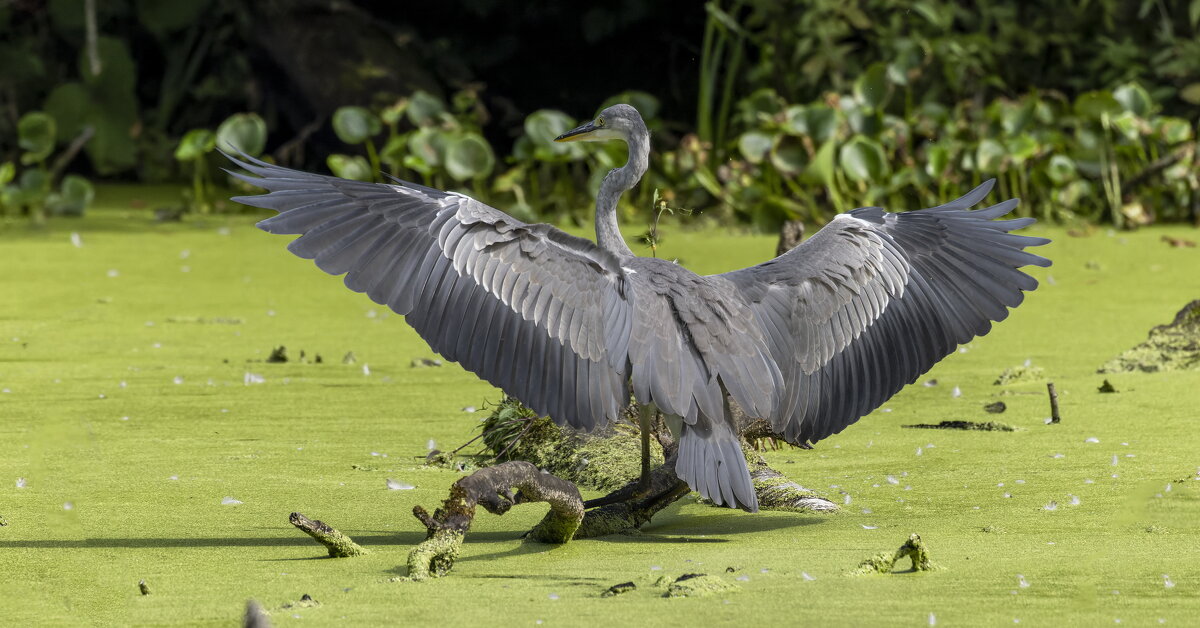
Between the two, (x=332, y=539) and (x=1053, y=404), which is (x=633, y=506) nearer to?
(x=332, y=539)

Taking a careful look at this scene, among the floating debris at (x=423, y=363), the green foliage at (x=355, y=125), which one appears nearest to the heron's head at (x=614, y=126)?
the floating debris at (x=423, y=363)

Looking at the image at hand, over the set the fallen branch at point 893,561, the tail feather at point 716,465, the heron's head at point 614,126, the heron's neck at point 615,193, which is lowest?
A: the fallen branch at point 893,561

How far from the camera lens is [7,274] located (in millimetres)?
7633

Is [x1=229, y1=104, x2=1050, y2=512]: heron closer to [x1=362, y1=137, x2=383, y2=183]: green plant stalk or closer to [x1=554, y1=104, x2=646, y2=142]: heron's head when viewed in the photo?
[x1=554, y1=104, x2=646, y2=142]: heron's head

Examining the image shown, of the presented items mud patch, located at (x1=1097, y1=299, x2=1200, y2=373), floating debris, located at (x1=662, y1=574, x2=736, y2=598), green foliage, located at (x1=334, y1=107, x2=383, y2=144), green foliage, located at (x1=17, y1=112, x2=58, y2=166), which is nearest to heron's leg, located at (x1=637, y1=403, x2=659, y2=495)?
floating debris, located at (x1=662, y1=574, x2=736, y2=598)

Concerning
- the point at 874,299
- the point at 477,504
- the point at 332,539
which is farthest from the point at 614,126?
the point at 332,539

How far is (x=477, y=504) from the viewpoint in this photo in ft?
10.4

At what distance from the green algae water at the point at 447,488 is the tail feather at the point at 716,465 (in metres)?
0.12

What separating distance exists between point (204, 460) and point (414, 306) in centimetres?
103

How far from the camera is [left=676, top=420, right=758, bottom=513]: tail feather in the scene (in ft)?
10.6

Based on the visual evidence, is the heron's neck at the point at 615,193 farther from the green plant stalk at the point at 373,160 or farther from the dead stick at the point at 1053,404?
the green plant stalk at the point at 373,160

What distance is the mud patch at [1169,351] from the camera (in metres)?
5.27

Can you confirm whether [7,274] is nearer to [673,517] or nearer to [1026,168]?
[673,517]

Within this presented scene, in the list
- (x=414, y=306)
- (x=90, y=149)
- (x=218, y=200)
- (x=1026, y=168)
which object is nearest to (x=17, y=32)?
(x=90, y=149)
